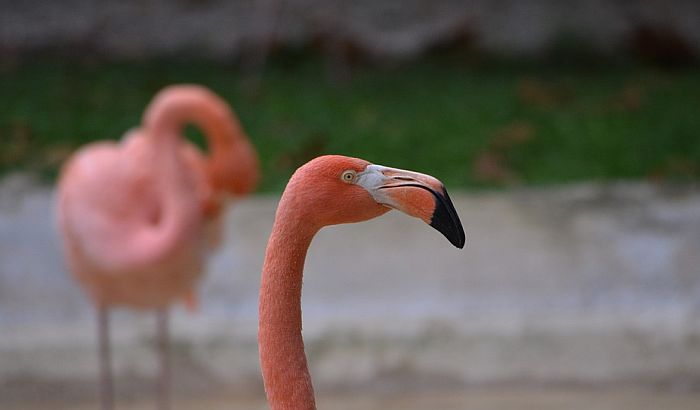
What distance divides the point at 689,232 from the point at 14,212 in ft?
9.22

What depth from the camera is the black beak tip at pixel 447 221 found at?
1357 millimetres

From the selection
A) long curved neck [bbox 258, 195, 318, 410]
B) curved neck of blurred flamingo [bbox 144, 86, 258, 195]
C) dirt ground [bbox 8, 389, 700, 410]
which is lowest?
long curved neck [bbox 258, 195, 318, 410]

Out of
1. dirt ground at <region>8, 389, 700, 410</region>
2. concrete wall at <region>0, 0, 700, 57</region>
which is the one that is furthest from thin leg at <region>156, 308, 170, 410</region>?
concrete wall at <region>0, 0, 700, 57</region>

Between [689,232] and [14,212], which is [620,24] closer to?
[689,232]

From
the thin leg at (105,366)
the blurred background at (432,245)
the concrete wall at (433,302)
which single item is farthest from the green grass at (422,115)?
the thin leg at (105,366)

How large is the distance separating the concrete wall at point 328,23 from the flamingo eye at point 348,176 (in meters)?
4.91

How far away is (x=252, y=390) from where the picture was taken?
13.2 feet

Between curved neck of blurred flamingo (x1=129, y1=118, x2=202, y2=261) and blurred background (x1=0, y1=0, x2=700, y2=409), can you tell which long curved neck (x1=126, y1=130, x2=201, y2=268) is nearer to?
curved neck of blurred flamingo (x1=129, y1=118, x2=202, y2=261)

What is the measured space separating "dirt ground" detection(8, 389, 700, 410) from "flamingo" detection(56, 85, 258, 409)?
53 centimetres

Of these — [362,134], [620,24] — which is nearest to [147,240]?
[362,134]

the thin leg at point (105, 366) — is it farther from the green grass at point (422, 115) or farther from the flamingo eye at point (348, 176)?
the flamingo eye at point (348, 176)

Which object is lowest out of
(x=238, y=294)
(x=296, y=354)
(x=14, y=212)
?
(x=296, y=354)

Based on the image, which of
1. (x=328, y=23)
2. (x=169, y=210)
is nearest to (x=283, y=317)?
(x=169, y=210)

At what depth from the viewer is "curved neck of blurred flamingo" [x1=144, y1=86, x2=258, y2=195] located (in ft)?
10.8
